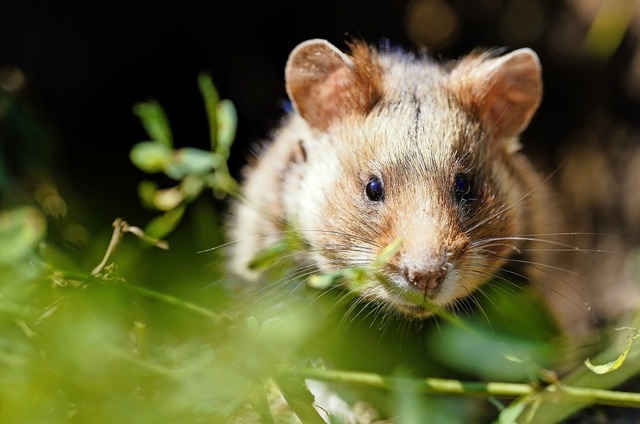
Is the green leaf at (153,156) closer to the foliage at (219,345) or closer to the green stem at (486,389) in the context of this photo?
the foliage at (219,345)

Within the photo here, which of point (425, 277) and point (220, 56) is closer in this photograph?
point (425, 277)

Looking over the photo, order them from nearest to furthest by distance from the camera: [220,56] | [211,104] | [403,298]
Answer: [403,298]
[211,104]
[220,56]

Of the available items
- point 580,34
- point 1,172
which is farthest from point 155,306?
point 580,34

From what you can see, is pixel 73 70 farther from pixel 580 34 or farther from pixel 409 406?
pixel 409 406

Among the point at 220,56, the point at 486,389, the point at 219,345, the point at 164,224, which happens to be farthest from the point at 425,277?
the point at 220,56

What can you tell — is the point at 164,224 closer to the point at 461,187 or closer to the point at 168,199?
the point at 168,199

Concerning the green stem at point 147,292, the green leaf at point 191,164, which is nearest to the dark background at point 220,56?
the green leaf at point 191,164
